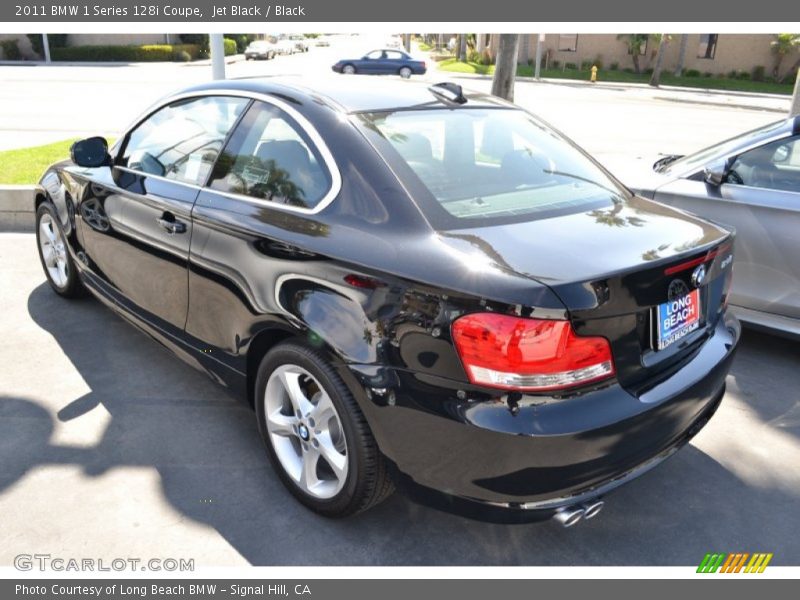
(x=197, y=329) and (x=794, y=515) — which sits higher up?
(x=197, y=329)

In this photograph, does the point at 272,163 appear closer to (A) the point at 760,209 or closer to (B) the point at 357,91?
(B) the point at 357,91

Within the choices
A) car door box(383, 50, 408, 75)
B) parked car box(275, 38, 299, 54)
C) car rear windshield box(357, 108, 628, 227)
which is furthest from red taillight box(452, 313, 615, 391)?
parked car box(275, 38, 299, 54)

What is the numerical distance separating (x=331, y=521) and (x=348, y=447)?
467 mm

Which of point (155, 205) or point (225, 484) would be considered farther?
point (155, 205)

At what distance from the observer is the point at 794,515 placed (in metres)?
2.92

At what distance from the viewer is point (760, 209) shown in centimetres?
420

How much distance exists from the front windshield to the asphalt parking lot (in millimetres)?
1445

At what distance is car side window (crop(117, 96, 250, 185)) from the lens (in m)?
3.34

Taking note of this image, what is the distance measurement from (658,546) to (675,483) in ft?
1.58

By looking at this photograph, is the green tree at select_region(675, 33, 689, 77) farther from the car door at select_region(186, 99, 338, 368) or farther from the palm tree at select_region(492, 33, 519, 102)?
the car door at select_region(186, 99, 338, 368)

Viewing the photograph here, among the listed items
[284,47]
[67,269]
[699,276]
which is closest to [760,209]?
[699,276]

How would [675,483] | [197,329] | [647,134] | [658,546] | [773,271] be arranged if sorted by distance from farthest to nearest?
[647,134] → [773,271] → [197,329] → [675,483] → [658,546]

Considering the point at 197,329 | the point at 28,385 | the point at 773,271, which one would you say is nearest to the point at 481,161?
the point at 197,329
